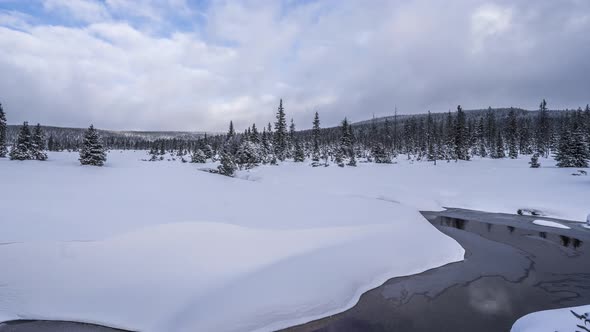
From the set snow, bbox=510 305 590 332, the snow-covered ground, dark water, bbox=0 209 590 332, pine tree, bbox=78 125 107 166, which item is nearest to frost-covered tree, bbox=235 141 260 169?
pine tree, bbox=78 125 107 166

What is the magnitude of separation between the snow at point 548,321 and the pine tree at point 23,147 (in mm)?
51957

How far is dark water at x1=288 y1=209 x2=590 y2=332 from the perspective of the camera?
26.7 feet

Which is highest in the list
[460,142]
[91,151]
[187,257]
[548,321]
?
[460,142]

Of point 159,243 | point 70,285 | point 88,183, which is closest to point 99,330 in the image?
point 70,285

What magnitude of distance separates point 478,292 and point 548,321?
259 centimetres

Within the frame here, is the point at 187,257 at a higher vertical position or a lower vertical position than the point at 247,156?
lower

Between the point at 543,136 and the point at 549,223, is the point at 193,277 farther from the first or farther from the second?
the point at 543,136

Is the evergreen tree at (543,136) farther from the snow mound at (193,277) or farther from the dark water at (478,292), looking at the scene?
the snow mound at (193,277)

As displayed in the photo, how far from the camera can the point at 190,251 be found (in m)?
10.5

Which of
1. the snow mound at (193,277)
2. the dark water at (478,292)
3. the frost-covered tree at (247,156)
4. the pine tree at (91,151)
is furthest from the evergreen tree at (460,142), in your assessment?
Result: the pine tree at (91,151)

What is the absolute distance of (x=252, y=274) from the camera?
9688mm

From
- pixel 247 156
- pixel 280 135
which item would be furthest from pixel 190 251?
pixel 280 135

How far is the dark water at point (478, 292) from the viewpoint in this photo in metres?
7.96

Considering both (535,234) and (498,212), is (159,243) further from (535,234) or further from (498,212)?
(498,212)
